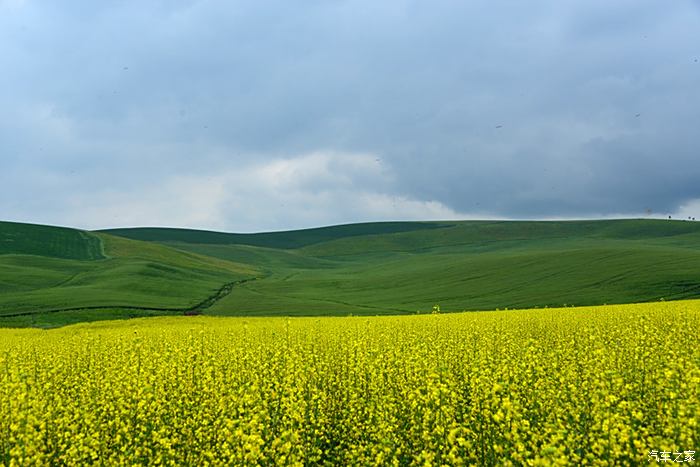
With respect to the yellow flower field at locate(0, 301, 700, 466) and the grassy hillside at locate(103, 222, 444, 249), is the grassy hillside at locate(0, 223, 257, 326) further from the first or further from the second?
the grassy hillside at locate(103, 222, 444, 249)

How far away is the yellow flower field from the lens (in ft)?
23.9

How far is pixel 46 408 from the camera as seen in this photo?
1009cm

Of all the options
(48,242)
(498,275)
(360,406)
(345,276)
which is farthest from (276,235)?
(360,406)

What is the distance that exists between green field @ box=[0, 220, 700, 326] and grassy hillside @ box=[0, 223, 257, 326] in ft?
0.59

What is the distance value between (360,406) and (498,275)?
202 feet

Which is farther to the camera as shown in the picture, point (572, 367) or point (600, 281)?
point (600, 281)

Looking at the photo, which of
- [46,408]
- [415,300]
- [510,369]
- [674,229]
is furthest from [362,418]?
[674,229]

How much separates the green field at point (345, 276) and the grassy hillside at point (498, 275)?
0.63ft

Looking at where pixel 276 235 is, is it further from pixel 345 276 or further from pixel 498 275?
pixel 498 275

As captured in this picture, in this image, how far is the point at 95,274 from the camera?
261 feet

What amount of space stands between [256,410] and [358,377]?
378cm

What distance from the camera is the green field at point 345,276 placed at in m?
52.4

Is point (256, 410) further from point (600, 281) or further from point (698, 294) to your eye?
point (600, 281)

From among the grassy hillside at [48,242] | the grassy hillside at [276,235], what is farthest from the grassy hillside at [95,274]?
the grassy hillside at [276,235]
